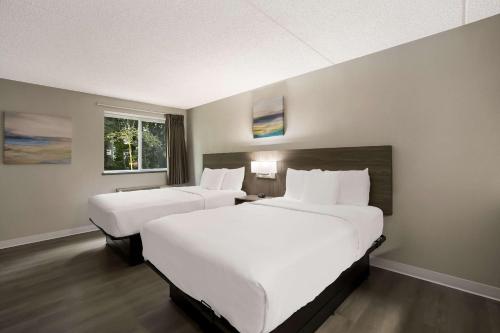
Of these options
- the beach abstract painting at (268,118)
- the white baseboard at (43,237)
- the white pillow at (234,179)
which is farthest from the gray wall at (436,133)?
the white baseboard at (43,237)

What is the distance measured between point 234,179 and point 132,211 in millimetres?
1778

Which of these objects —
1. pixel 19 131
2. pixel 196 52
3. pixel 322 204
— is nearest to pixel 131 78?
pixel 196 52

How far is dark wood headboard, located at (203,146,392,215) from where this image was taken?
101 inches

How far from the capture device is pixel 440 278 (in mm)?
2293

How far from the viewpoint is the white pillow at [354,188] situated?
8.52 ft

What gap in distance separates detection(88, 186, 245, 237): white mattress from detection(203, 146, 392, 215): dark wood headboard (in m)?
0.61

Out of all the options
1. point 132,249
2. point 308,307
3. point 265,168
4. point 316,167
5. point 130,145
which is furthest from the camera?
point 130,145

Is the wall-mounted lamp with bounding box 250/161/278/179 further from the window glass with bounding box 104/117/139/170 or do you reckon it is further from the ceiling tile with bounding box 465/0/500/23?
the window glass with bounding box 104/117/139/170

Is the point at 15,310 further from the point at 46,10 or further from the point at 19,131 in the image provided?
the point at 19,131

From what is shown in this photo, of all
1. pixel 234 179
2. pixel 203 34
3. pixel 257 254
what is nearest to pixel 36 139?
pixel 234 179

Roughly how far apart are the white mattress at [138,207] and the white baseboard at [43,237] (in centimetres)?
98

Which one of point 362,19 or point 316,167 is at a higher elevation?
point 362,19

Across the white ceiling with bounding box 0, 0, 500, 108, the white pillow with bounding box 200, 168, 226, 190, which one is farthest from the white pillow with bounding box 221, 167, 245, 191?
the white ceiling with bounding box 0, 0, 500, 108

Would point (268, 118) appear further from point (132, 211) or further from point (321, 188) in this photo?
point (132, 211)
